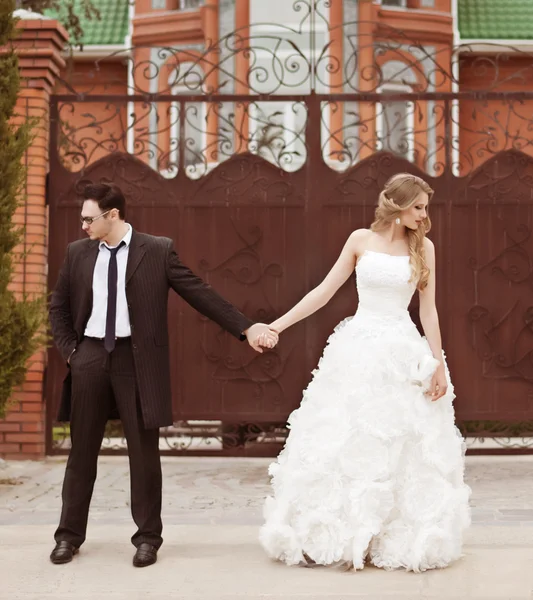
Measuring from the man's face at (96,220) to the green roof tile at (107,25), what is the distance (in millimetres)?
13795

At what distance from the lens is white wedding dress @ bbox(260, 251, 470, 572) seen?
5223 mm

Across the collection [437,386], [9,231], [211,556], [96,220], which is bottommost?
[211,556]

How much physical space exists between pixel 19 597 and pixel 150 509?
0.91 metres

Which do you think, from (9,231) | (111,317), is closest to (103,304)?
(111,317)

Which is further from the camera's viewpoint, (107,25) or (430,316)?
(107,25)

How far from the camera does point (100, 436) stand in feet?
18.2

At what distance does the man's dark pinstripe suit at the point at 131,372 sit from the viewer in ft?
17.9

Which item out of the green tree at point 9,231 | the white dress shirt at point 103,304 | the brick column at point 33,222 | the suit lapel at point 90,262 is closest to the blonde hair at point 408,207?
the white dress shirt at point 103,304

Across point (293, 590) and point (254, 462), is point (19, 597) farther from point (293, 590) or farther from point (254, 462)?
point (254, 462)

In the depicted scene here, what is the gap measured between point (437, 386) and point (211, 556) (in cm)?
144

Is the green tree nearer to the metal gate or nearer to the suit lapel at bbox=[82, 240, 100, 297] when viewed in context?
the metal gate

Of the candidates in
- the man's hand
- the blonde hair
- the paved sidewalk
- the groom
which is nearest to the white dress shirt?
the groom

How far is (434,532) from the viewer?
517 centimetres

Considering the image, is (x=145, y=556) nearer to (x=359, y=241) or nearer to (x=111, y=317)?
(x=111, y=317)
